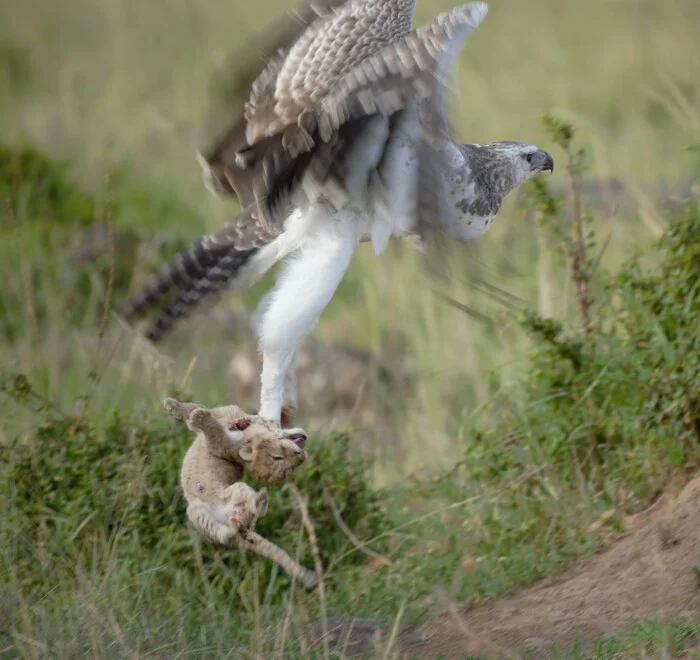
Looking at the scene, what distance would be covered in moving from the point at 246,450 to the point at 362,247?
5.10m

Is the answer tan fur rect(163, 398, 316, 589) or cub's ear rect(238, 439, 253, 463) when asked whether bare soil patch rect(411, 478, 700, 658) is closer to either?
tan fur rect(163, 398, 316, 589)

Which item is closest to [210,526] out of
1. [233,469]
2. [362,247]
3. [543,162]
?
[233,469]

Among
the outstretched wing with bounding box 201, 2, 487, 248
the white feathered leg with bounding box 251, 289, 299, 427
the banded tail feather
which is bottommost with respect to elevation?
the white feathered leg with bounding box 251, 289, 299, 427

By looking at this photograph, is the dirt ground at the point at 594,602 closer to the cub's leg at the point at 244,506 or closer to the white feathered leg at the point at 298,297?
the cub's leg at the point at 244,506

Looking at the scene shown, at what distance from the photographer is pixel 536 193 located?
565 cm

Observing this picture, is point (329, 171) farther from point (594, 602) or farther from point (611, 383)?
point (594, 602)

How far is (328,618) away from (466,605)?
487mm

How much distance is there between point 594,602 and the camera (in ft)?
14.8

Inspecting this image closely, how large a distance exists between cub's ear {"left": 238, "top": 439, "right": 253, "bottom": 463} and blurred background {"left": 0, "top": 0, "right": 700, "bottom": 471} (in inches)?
39.2

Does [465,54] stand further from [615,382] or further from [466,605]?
[466,605]

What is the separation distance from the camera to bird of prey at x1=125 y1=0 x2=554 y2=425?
428 cm

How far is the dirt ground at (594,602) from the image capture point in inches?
167

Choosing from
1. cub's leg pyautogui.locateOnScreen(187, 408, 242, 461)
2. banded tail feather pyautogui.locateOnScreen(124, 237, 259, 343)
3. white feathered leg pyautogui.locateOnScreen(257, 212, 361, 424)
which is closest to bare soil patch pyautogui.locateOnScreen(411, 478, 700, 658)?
cub's leg pyautogui.locateOnScreen(187, 408, 242, 461)

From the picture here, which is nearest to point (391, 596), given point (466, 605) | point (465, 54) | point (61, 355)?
point (466, 605)
